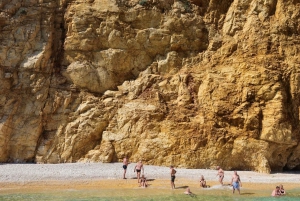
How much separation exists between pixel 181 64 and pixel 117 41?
4.20m

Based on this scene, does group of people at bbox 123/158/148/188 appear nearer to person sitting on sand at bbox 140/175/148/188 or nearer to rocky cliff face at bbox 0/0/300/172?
person sitting on sand at bbox 140/175/148/188

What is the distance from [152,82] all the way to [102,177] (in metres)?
7.10

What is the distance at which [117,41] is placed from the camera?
2033 cm

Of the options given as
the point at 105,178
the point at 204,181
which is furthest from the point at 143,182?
the point at 204,181

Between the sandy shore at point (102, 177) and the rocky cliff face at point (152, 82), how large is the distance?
1153mm

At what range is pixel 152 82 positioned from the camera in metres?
19.9

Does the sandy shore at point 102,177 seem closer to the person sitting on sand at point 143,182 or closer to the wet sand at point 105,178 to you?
the wet sand at point 105,178

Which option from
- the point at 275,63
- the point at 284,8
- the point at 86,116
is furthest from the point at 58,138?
the point at 284,8

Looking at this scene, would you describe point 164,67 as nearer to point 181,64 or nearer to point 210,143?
point 181,64

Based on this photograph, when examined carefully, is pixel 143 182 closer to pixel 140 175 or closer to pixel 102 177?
pixel 140 175

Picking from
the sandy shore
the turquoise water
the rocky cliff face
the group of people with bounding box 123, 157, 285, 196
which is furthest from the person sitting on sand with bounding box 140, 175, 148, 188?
the rocky cliff face

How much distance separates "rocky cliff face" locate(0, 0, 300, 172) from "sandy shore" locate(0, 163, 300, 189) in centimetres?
115

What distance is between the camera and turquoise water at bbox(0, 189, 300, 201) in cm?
1152

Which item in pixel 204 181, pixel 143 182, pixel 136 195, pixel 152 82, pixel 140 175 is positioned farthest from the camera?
pixel 152 82
